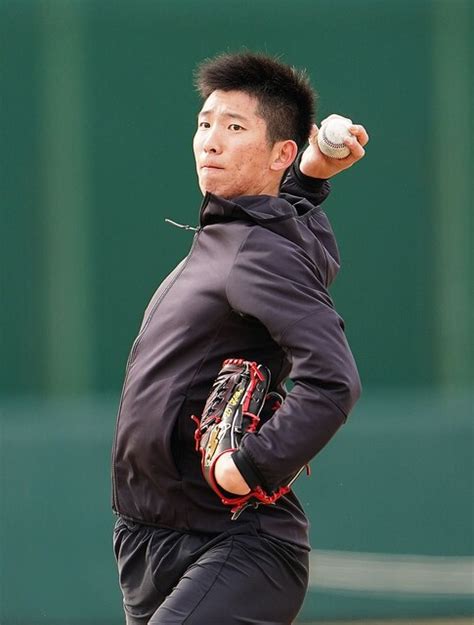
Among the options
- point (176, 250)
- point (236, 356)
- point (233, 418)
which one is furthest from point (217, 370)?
point (176, 250)

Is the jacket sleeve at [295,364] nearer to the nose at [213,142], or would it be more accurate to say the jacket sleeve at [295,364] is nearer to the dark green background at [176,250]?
the nose at [213,142]

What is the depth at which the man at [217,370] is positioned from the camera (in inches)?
123

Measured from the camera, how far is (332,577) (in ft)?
22.9

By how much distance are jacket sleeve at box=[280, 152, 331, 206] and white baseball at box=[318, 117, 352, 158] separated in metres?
0.17

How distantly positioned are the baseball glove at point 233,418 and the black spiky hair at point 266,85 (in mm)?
679

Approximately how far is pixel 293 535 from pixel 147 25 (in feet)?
14.0

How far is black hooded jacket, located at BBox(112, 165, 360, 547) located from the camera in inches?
122

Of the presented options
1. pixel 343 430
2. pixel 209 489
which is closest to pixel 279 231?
pixel 209 489

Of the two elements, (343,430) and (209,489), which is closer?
(209,489)

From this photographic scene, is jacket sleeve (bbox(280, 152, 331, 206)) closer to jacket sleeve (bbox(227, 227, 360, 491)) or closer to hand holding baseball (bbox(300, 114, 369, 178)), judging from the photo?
hand holding baseball (bbox(300, 114, 369, 178))

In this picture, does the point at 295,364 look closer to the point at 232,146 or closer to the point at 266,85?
the point at 232,146

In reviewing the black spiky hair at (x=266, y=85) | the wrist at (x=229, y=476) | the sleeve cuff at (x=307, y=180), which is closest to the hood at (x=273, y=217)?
the black spiky hair at (x=266, y=85)

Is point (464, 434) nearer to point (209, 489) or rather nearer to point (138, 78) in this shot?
point (138, 78)

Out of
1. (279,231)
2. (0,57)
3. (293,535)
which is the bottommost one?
(293,535)
